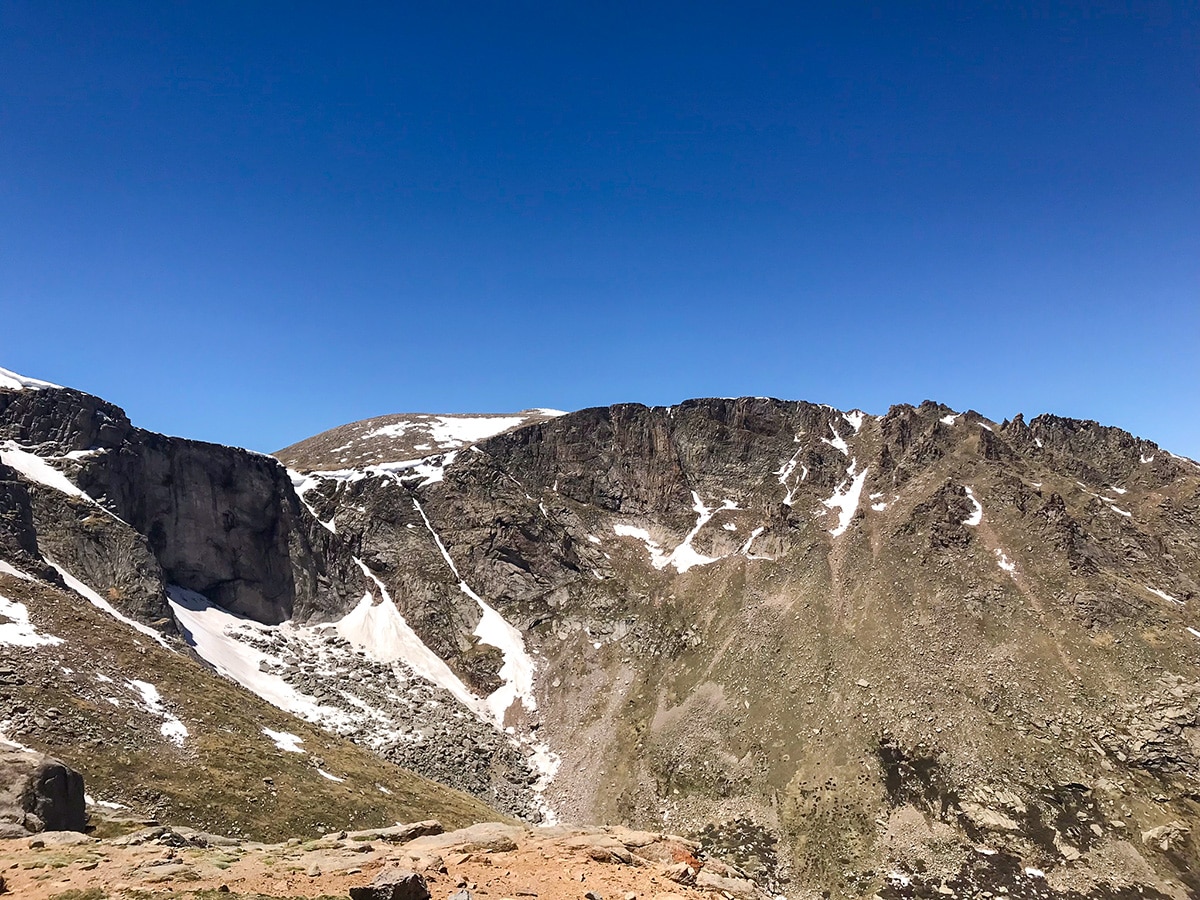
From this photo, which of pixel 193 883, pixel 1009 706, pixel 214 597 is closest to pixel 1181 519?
pixel 1009 706

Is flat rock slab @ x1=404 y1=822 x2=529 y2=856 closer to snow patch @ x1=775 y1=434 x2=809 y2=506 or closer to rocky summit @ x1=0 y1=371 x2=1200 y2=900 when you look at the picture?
rocky summit @ x1=0 y1=371 x2=1200 y2=900

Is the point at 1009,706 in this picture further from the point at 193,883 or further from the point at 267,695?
the point at 267,695

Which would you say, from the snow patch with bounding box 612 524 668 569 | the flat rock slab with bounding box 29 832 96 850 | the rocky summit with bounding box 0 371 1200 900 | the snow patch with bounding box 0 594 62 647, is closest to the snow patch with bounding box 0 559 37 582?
the rocky summit with bounding box 0 371 1200 900

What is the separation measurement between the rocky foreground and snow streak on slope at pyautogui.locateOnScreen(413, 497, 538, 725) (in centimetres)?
7263

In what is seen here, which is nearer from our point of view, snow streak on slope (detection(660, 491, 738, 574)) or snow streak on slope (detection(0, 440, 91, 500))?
snow streak on slope (detection(0, 440, 91, 500))

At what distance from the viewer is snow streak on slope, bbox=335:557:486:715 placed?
95.6 m

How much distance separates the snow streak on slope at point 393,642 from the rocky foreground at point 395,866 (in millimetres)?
73500

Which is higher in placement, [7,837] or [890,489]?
[890,489]

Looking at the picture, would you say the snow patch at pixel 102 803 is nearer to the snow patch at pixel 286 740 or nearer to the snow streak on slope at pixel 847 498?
the snow patch at pixel 286 740

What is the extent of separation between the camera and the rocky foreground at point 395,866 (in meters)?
17.7

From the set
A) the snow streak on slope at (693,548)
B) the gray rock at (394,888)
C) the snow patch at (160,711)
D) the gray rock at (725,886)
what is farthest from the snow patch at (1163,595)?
the snow patch at (160,711)

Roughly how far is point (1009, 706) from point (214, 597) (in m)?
113

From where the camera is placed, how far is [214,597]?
323 feet

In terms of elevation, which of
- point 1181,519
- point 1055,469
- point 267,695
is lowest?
point 267,695
